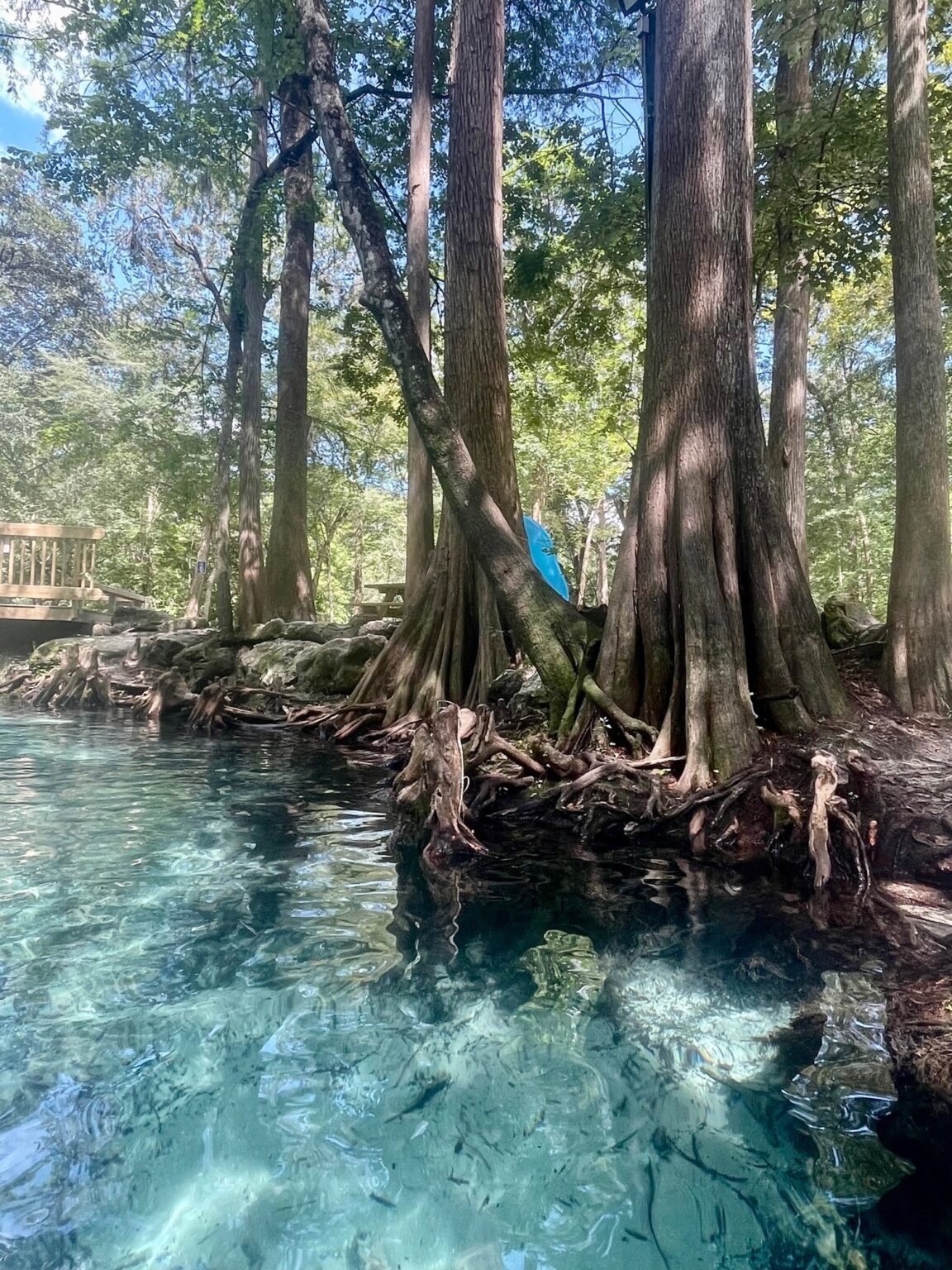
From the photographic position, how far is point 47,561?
1416 centimetres

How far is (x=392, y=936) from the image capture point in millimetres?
2922

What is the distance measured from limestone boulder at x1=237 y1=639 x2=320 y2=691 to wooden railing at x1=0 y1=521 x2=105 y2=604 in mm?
5831

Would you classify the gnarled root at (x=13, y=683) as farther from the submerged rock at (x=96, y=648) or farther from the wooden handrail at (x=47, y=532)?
the wooden handrail at (x=47, y=532)

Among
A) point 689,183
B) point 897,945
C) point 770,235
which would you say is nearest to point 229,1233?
point 897,945

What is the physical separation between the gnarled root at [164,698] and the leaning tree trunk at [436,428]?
4.84 metres

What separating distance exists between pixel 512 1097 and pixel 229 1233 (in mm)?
777

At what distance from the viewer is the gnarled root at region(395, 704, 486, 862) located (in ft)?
12.8

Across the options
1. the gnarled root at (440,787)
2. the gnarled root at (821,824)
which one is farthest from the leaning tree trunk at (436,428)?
the gnarled root at (821,824)

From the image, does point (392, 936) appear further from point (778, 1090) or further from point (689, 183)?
point (689, 183)

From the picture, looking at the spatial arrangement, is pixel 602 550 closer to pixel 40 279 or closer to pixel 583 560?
pixel 583 560

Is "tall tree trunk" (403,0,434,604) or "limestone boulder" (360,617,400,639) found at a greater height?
"tall tree trunk" (403,0,434,604)

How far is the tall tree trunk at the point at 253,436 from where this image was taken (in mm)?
12648

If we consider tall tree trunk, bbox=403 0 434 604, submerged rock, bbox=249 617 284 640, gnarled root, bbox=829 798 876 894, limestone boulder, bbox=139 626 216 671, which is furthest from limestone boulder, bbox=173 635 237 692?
gnarled root, bbox=829 798 876 894

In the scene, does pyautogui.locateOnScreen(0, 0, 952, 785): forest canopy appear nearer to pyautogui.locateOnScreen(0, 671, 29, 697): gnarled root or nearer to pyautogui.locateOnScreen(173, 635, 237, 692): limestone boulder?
pyautogui.locateOnScreen(173, 635, 237, 692): limestone boulder
